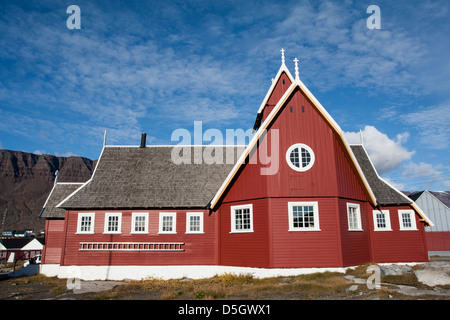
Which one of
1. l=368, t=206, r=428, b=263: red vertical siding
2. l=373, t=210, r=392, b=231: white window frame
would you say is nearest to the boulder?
l=368, t=206, r=428, b=263: red vertical siding

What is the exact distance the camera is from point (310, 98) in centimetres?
1945

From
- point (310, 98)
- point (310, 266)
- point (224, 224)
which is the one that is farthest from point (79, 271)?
point (310, 98)

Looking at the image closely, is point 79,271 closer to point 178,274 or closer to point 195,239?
point 178,274

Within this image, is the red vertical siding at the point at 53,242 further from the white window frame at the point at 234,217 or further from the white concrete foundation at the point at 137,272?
the white window frame at the point at 234,217

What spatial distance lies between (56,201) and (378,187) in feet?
84.0

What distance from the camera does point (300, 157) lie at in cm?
1903

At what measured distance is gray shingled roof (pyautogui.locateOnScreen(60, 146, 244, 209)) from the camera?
22.9 metres

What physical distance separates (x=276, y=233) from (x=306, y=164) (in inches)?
174

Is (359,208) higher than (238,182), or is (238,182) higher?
(238,182)

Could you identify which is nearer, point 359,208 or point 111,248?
point 359,208

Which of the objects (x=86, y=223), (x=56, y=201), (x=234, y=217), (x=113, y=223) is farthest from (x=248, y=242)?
(x=56, y=201)

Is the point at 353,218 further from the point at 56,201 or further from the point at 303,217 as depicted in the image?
the point at 56,201

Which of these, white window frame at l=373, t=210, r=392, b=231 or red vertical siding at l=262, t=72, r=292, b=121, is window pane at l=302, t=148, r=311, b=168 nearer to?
red vertical siding at l=262, t=72, r=292, b=121
